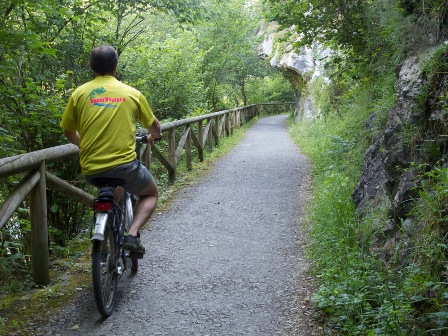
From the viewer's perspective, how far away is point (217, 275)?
4.55 m

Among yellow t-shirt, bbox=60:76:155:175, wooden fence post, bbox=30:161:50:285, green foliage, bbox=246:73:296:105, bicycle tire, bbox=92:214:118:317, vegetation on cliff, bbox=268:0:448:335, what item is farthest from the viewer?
green foliage, bbox=246:73:296:105

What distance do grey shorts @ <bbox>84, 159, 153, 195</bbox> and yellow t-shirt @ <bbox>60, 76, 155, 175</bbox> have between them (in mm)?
44

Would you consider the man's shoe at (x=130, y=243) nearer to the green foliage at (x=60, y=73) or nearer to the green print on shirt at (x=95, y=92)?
the green print on shirt at (x=95, y=92)

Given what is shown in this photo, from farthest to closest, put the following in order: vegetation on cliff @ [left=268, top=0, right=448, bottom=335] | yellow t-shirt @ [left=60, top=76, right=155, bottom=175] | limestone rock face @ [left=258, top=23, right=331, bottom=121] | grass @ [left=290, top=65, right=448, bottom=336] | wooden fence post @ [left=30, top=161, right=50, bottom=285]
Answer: limestone rock face @ [left=258, top=23, right=331, bottom=121] → wooden fence post @ [left=30, top=161, right=50, bottom=285] → yellow t-shirt @ [left=60, top=76, right=155, bottom=175] → vegetation on cliff @ [left=268, top=0, right=448, bottom=335] → grass @ [left=290, top=65, right=448, bottom=336]

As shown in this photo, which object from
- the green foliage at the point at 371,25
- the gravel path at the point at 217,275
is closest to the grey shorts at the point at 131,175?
the gravel path at the point at 217,275

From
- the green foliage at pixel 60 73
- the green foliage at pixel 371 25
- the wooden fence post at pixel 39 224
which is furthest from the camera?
the green foliage at pixel 60 73

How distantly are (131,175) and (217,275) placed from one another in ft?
4.89

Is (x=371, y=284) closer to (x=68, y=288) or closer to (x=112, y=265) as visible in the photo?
(x=112, y=265)

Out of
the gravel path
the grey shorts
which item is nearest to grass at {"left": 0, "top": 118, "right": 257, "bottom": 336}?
the gravel path

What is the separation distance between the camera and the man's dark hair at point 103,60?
360 centimetres

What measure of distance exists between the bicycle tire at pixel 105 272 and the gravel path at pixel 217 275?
0.46 feet

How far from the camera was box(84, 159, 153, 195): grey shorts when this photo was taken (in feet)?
11.8

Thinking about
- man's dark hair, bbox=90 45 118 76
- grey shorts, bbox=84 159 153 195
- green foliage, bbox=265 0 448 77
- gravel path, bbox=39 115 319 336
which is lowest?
gravel path, bbox=39 115 319 336

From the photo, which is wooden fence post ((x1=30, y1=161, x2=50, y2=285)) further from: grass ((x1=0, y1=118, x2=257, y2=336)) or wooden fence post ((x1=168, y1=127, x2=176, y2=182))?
wooden fence post ((x1=168, y1=127, x2=176, y2=182))
